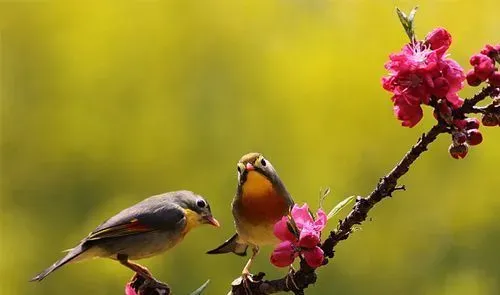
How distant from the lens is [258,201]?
1000 millimetres

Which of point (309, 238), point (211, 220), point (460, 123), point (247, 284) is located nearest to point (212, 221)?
point (211, 220)

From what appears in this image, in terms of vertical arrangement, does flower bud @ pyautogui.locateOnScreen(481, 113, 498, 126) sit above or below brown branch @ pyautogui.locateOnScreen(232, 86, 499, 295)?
above

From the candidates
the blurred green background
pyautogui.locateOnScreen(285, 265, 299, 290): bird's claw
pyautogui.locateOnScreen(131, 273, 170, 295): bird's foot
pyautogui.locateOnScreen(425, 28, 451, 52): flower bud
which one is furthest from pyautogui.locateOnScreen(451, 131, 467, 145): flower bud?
the blurred green background

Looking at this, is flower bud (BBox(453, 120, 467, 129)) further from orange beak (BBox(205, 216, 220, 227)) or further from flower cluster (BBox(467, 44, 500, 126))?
orange beak (BBox(205, 216, 220, 227))

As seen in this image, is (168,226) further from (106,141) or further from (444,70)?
(106,141)

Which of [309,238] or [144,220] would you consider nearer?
[309,238]

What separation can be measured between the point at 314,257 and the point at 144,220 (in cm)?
38

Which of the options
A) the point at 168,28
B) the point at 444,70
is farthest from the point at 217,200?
the point at 444,70

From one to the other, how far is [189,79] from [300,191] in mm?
843

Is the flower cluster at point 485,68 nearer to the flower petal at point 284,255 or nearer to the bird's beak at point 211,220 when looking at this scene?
the flower petal at point 284,255

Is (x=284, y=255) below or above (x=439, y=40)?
below

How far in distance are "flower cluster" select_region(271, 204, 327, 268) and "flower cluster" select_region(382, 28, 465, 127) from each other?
0.15 m

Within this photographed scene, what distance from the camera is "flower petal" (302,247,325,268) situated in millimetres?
785

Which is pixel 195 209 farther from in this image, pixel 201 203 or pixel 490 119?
pixel 490 119
